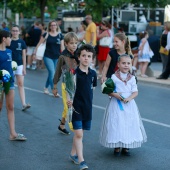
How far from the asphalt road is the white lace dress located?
0.23 m

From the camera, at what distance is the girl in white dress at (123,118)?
307 inches

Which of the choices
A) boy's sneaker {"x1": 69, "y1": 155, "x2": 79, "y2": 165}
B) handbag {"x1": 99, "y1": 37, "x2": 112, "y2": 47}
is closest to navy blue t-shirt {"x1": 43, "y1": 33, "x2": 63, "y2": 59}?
handbag {"x1": 99, "y1": 37, "x2": 112, "y2": 47}

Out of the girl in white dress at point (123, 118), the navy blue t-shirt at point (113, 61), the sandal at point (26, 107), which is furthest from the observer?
the sandal at point (26, 107)

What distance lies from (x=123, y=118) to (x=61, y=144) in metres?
1.29

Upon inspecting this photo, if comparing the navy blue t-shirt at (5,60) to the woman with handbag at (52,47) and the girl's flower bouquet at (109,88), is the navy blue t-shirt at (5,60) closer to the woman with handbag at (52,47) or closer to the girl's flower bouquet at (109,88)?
the girl's flower bouquet at (109,88)

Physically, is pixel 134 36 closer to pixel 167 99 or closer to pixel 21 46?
pixel 167 99

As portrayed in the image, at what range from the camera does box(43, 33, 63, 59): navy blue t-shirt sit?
14180mm

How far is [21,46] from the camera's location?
11.8 m

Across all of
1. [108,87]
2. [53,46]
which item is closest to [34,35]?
[53,46]

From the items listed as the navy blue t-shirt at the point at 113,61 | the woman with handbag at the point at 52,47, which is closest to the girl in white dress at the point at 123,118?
the navy blue t-shirt at the point at 113,61

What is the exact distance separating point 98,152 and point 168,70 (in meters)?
10.6

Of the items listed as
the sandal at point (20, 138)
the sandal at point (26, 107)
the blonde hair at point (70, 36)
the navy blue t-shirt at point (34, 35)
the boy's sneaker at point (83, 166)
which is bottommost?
the sandal at point (26, 107)

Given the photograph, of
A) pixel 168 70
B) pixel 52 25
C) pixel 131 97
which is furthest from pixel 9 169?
pixel 168 70

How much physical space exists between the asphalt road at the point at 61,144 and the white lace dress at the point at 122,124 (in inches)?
8.9
